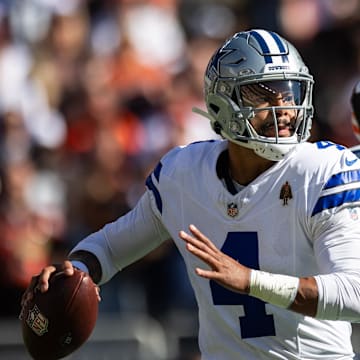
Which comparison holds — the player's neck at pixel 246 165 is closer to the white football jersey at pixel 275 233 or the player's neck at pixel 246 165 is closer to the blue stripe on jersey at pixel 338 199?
the white football jersey at pixel 275 233

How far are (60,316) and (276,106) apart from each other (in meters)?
A: 1.09

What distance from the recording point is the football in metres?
3.99

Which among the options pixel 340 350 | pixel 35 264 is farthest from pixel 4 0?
pixel 340 350

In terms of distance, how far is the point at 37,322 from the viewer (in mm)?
4023

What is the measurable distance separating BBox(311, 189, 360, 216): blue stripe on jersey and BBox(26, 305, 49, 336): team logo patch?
107 cm

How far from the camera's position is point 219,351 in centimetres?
407

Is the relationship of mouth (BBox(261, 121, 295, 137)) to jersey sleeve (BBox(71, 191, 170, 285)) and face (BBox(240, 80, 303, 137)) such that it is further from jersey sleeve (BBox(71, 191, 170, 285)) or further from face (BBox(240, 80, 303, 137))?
jersey sleeve (BBox(71, 191, 170, 285))

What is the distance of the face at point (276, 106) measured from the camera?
397 centimetres

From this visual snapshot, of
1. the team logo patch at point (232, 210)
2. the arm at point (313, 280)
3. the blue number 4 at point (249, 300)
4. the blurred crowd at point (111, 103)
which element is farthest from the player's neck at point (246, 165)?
the blurred crowd at point (111, 103)

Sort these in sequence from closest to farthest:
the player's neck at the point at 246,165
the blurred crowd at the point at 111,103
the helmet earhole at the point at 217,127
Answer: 1. the player's neck at the point at 246,165
2. the helmet earhole at the point at 217,127
3. the blurred crowd at the point at 111,103

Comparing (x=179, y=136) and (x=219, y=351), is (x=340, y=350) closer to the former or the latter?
(x=219, y=351)

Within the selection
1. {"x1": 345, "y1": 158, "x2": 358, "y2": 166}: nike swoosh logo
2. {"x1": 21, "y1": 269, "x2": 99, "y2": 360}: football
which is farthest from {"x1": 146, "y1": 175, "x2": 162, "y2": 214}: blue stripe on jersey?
{"x1": 345, "y1": 158, "x2": 358, "y2": 166}: nike swoosh logo

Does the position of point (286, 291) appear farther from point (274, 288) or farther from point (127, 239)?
point (127, 239)

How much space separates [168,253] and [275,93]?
317cm
